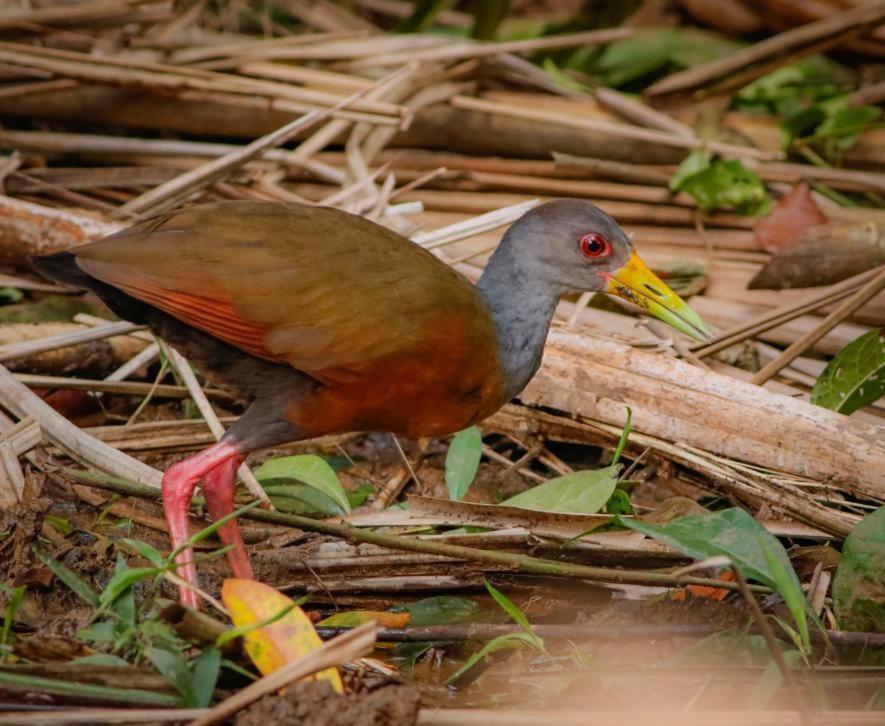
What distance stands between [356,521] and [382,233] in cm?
96

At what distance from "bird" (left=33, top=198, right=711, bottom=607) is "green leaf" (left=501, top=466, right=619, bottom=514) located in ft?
1.10

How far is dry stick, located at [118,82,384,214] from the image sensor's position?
508cm

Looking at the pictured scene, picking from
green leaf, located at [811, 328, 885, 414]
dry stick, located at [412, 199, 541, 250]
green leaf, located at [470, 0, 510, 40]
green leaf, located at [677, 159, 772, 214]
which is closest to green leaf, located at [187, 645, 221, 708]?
dry stick, located at [412, 199, 541, 250]

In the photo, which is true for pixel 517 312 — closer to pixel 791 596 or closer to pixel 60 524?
pixel 791 596

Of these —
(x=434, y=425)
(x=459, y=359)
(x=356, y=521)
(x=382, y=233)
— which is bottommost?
(x=356, y=521)

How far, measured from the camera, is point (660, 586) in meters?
3.44

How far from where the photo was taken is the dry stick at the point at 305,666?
2.62m

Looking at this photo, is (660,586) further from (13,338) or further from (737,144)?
(737,144)

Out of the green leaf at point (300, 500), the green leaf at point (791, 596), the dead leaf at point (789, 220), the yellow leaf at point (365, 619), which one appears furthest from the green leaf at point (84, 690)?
the dead leaf at point (789, 220)

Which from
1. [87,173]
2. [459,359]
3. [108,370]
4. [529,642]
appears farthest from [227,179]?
[529,642]

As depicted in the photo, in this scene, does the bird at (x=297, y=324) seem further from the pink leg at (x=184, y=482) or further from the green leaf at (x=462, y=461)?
the green leaf at (x=462, y=461)

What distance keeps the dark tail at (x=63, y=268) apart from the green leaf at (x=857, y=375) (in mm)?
2593

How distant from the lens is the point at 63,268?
3668 mm

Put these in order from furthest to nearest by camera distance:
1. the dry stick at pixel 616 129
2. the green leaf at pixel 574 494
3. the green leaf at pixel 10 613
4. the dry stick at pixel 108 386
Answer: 1. the dry stick at pixel 616 129
2. the dry stick at pixel 108 386
3. the green leaf at pixel 574 494
4. the green leaf at pixel 10 613
